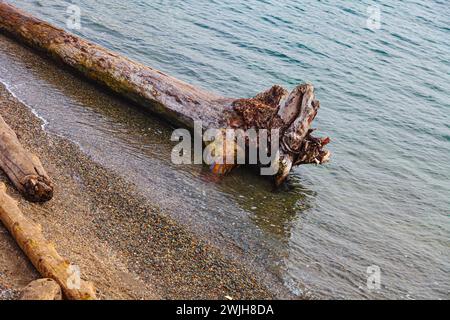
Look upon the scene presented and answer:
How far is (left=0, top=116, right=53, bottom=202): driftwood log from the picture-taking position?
304 inches

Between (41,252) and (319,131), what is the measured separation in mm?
9959

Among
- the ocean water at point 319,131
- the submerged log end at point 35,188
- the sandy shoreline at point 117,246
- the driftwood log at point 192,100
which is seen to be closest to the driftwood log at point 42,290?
the sandy shoreline at point 117,246

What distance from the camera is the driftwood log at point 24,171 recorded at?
772 cm

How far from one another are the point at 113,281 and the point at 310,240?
14.0 feet

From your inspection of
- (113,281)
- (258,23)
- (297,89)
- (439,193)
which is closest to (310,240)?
(297,89)

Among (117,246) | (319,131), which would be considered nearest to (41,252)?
(117,246)

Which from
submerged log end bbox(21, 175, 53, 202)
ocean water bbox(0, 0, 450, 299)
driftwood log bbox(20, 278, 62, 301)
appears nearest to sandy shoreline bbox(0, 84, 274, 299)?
submerged log end bbox(21, 175, 53, 202)

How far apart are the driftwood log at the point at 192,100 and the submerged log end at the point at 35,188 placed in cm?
430

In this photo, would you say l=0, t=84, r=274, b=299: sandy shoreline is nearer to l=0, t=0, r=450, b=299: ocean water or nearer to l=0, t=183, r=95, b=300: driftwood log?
l=0, t=183, r=95, b=300: driftwood log

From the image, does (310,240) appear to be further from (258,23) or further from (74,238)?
(258,23)

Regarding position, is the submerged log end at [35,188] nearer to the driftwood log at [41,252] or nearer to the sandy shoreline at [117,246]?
the sandy shoreline at [117,246]

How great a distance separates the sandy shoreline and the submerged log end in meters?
0.13

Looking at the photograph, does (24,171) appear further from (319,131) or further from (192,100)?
(319,131)

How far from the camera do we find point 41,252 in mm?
6305
